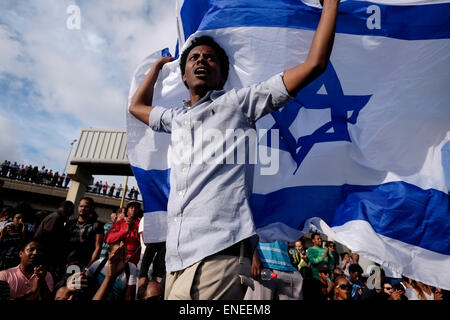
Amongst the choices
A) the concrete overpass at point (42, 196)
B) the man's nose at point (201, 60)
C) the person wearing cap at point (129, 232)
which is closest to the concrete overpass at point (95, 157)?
the concrete overpass at point (42, 196)

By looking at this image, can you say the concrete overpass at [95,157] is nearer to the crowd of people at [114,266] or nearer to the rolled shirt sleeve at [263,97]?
the crowd of people at [114,266]

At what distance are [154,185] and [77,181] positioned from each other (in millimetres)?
14848

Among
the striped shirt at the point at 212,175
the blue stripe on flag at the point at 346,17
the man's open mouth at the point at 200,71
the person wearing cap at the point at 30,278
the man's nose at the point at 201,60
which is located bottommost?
the person wearing cap at the point at 30,278

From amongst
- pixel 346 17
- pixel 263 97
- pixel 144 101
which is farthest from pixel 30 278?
pixel 346 17

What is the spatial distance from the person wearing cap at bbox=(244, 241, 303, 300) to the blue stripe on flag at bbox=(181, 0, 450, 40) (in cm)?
256

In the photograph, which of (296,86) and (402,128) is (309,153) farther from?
(296,86)

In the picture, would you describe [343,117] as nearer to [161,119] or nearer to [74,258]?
[161,119]

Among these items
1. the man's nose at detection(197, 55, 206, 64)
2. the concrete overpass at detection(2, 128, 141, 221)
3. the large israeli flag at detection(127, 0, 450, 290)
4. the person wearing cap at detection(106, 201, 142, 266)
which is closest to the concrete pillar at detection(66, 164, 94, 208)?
the concrete overpass at detection(2, 128, 141, 221)

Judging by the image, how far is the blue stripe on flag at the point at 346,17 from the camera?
2.90 metres

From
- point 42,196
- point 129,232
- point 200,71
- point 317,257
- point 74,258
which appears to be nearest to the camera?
point 200,71

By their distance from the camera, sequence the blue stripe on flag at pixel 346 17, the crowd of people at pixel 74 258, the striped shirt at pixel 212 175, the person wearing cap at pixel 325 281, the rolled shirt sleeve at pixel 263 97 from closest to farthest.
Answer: the striped shirt at pixel 212 175, the rolled shirt sleeve at pixel 263 97, the blue stripe on flag at pixel 346 17, the crowd of people at pixel 74 258, the person wearing cap at pixel 325 281

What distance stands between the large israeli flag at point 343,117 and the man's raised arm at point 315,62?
3.73ft

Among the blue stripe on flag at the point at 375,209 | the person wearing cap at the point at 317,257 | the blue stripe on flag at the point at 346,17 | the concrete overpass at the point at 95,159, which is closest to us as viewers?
the blue stripe on flag at the point at 375,209

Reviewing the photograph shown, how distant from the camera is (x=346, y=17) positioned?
3.00 meters
